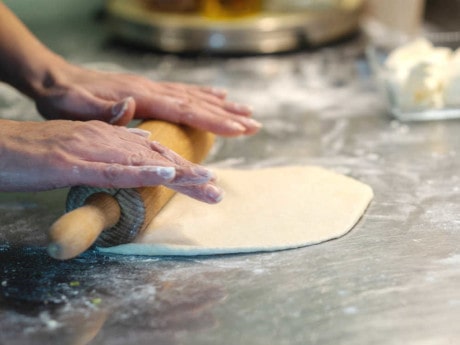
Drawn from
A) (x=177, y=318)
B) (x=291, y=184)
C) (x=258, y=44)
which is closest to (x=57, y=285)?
(x=177, y=318)

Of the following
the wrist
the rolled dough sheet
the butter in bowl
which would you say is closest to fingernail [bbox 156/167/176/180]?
the rolled dough sheet

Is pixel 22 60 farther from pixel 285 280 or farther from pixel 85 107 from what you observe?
pixel 285 280

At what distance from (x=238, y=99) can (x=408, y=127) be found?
42 cm

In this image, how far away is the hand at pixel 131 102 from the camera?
50.9 inches

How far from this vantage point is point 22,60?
1418mm

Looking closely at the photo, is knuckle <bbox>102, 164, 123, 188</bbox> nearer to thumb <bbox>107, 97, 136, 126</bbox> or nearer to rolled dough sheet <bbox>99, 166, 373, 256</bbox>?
rolled dough sheet <bbox>99, 166, 373, 256</bbox>

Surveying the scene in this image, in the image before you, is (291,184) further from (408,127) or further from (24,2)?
(24,2)

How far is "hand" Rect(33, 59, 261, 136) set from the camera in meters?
1.29

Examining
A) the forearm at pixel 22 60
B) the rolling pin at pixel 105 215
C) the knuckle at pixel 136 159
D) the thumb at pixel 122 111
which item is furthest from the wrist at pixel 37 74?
the knuckle at pixel 136 159

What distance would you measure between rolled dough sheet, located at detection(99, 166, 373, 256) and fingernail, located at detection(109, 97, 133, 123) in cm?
17

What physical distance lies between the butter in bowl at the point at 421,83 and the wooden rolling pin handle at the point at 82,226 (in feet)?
2.57

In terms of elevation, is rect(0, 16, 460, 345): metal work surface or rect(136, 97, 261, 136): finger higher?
rect(136, 97, 261, 136): finger

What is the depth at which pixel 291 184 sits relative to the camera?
1.26 metres

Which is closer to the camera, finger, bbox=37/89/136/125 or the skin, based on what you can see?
the skin
